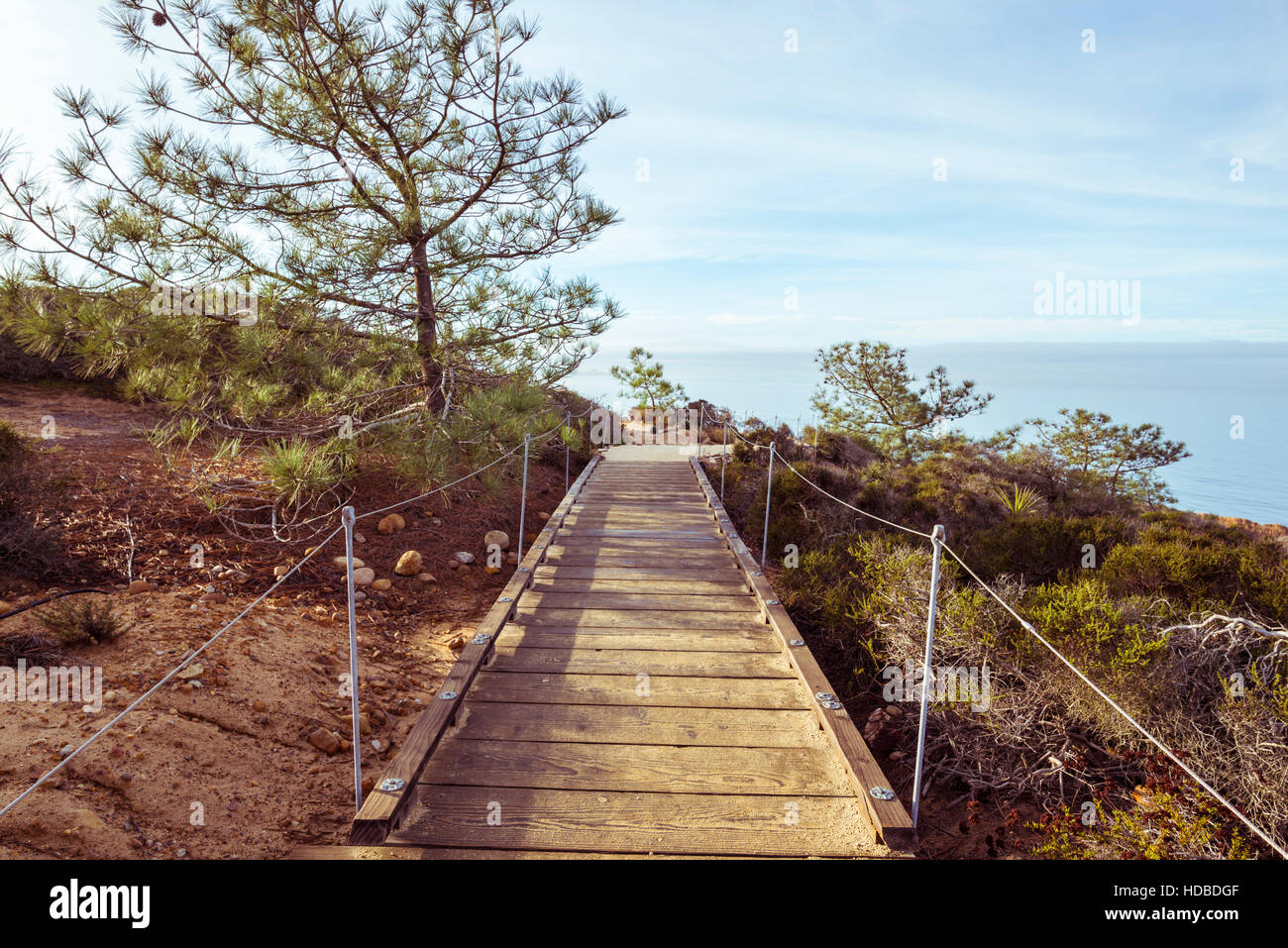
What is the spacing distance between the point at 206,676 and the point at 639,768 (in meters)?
2.30

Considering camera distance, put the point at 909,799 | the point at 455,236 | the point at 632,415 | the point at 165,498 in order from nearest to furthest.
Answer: the point at 909,799 → the point at 165,498 → the point at 455,236 → the point at 632,415

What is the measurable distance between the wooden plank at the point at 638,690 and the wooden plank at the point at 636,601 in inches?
43.7

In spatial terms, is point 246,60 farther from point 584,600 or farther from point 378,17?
point 584,600

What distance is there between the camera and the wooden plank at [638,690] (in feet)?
11.9

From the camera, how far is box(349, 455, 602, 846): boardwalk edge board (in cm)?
252

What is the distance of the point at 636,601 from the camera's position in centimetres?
518

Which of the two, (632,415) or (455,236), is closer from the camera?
(455,236)

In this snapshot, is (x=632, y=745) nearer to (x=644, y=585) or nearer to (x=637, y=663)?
(x=637, y=663)

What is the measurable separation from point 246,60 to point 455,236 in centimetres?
224

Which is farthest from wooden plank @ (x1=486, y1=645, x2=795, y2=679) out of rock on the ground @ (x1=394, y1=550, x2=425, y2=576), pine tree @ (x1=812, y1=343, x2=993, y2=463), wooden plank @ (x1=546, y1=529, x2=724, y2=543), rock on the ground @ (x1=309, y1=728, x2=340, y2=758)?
pine tree @ (x1=812, y1=343, x2=993, y2=463)
